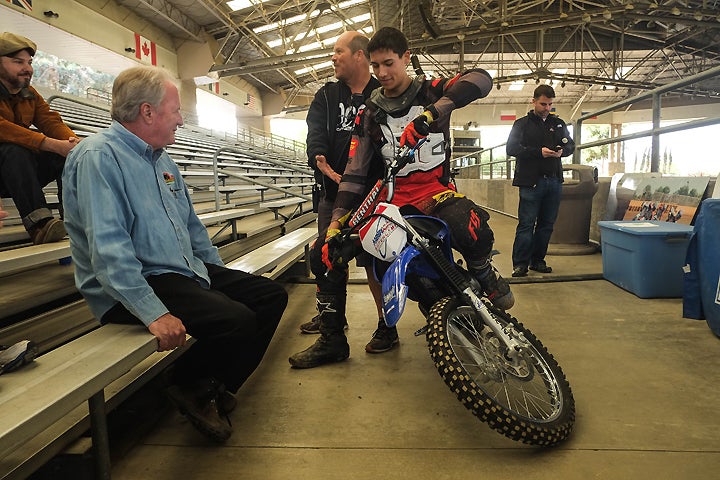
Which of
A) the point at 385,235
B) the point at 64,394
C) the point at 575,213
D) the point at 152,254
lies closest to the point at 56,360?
the point at 64,394

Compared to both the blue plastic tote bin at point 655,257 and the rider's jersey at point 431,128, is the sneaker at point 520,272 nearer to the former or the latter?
the blue plastic tote bin at point 655,257

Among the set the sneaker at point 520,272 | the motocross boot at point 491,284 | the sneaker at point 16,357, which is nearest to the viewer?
the sneaker at point 16,357

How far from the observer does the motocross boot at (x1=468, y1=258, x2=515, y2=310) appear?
6.27 feet

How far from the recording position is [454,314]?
1652mm

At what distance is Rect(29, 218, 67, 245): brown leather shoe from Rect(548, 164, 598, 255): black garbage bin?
4050mm

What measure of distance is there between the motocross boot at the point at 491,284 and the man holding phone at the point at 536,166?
76.5 inches

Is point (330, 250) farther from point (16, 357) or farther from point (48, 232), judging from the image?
point (48, 232)

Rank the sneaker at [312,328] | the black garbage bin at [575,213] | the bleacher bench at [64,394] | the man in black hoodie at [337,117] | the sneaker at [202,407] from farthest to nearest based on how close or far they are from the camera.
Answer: the black garbage bin at [575,213]
the sneaker at [312,328]
the man in black hoodie at [337,117]
the sneaker at [202,407]
the bleacher bench at [64,394]

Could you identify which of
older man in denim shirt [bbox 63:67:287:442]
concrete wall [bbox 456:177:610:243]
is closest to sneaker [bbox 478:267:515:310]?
older man in denim shirt [bbox 63:67:287:442]

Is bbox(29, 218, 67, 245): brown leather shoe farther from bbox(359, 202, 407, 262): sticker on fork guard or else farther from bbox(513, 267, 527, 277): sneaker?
bbox(513, 267, 527, 277): sneaker

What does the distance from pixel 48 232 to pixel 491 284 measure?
2043 mm

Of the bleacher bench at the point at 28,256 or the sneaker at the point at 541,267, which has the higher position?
the bleacher bench at the point at 28,256

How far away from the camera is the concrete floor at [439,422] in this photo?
55.1 inches

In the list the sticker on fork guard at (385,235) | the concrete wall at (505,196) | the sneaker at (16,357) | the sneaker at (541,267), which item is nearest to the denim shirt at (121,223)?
the sneaker at (16,357)
